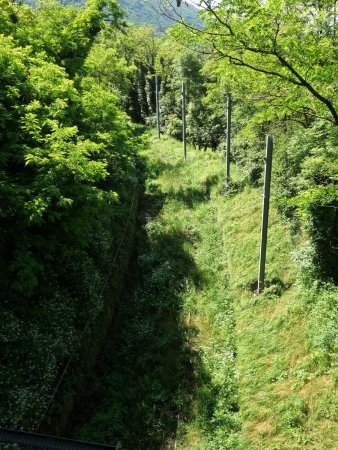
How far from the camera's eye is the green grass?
8.43 meters

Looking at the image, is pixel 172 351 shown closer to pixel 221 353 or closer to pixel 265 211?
pixel 221 353

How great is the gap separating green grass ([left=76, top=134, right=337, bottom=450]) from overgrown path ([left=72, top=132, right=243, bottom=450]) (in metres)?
0.03

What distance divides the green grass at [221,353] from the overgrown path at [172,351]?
0.11ft

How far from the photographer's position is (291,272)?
12.1 metres

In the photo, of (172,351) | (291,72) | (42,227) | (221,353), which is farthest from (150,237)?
(291,72)

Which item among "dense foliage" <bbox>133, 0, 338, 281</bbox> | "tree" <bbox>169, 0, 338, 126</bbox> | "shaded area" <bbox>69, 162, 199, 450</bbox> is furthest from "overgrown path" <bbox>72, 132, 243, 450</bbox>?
"tree" <bbox>169, 0, 338, 126</bbox>

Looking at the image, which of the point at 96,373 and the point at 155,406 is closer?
the point at 155,406

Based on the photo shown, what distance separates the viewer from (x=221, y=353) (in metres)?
11.2

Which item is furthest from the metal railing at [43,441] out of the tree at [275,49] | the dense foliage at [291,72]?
the tree at [275,49]

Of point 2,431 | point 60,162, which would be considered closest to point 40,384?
point 2,431

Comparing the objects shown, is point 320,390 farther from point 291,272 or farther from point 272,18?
point 272,18

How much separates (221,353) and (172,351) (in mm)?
1563

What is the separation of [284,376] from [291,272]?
386 cm

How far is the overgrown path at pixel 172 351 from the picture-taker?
915cm
